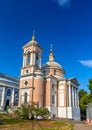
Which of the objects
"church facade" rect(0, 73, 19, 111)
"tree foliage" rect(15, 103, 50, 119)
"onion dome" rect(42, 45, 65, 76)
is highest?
"onion dome" rect(42, 45, 65, 76)

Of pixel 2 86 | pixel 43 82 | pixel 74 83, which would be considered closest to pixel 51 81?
pixel 43 82

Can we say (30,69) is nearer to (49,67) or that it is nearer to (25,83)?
(25,83)

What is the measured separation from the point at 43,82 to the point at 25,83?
4123mm

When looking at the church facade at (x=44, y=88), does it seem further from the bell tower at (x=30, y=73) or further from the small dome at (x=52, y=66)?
the small dome at (x=52, y=66)

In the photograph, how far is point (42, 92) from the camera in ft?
116

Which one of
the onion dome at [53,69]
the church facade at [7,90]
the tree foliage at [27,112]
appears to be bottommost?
the tree foliage at [27,112]

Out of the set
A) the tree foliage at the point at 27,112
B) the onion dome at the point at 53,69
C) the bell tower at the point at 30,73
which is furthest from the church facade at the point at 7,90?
the tree foliage at the point at 27,112

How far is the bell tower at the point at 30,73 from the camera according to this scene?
3528 centimetres

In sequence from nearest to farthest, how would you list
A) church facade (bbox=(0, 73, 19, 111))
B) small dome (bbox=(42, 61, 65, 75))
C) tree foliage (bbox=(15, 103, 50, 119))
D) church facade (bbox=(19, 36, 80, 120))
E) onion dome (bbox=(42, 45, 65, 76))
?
tree foliage (bbox=(15, 103, 50, 119)), church facade (bbox=(19, 36, 80, 120)), onion dome (bbox=(42, 45, 65, 76)), small dome (bbox=(42, 61, 65, 75)), church facade (bbox=(0, 73, 19, 111))

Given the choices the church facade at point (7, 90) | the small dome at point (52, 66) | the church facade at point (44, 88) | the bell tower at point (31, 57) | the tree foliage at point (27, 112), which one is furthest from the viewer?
the church facade at point (7, 90)

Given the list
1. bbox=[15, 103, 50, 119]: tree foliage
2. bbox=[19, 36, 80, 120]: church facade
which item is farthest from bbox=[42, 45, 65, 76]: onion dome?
bbox=[15, 103, 50, 119]: tree foliage

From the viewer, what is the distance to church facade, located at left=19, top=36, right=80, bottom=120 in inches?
1389

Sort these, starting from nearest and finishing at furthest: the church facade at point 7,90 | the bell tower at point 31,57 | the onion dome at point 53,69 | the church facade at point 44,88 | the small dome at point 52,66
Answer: the church facade at point 44,88
the bell tower at point 31,57
the onion dome at point 53,69
the small dome at point 52,66
the church facade at point 7,90

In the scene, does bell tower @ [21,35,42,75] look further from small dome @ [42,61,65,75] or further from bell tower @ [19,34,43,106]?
small dome @ [42,61,65,75]
